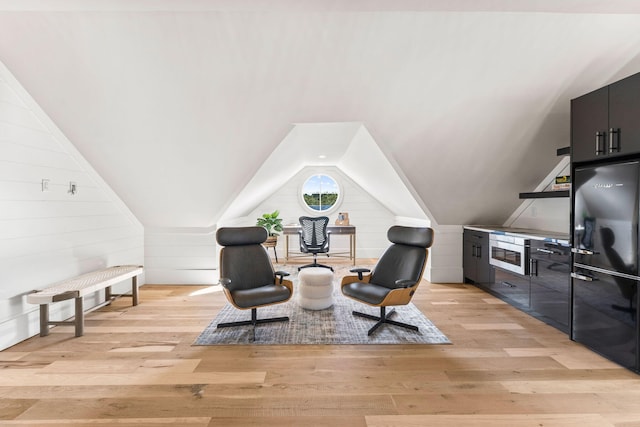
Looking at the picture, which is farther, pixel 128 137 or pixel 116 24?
pixel 128 137

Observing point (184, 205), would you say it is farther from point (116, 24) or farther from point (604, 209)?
point (604, 209)

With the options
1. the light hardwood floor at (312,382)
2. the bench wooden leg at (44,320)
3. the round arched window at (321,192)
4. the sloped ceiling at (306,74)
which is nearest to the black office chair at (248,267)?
the light hardwood floor at (312,382)

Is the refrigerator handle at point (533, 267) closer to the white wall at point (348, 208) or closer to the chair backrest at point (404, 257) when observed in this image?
the chair backrest at point (404, 257)

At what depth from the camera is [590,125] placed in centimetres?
258

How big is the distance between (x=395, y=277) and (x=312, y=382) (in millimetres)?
1521

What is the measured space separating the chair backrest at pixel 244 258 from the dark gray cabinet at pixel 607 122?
10.1ft

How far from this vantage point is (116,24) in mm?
2549

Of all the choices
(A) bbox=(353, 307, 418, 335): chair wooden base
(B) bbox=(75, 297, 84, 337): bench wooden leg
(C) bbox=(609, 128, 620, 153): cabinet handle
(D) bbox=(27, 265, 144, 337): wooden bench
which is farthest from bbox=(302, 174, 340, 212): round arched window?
(C) bbox=(609, 128, 620, 153): cabinet handle

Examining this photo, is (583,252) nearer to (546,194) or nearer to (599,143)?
(599,143)

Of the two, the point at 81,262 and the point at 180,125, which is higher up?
the point at 180,125

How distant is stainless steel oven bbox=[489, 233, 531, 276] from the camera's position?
11.5 feet

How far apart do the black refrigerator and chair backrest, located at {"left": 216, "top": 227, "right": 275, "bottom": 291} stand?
2.83 m

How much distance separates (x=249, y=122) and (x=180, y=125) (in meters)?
0.72

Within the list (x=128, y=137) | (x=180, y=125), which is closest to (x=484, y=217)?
(x=180, y=125)
